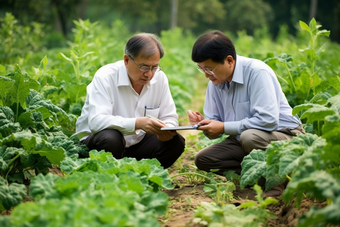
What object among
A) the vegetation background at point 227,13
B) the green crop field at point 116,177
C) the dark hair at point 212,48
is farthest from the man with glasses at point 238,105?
the vegetation background at point 227,13

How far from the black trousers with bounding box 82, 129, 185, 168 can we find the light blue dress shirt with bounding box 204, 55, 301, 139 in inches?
22.4

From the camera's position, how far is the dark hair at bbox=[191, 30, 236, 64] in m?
3.57

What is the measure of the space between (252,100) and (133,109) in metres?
1.16

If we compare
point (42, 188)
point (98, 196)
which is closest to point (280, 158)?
point (98, 196)

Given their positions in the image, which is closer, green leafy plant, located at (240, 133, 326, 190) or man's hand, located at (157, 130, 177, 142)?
green leafy plant, located at (240, 133, 326, 190)

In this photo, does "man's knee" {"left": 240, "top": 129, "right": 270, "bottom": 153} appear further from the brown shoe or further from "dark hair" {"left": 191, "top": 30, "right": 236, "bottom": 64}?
"dark hair" {"left": 191, "top": 30, "right": 236, "bottom": 64}

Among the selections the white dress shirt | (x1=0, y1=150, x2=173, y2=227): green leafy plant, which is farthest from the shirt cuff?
(x1=0, y1=150, x2=173, y2=227): green leafy plant

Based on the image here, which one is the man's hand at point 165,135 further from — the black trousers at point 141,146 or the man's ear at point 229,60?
the man's ear at point 229,60

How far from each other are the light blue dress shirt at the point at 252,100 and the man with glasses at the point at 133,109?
562mm

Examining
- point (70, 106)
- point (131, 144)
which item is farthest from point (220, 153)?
point (70, 106)

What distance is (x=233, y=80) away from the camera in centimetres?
373

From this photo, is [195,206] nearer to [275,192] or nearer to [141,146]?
[275,192]

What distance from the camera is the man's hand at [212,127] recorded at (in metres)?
3.70

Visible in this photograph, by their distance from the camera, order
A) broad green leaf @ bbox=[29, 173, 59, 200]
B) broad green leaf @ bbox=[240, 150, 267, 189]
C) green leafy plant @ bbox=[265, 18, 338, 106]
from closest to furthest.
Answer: broad green leaf @ bbox=[29, 173, 59, 200]
broad green leaf @ bbox=[240, 150, 267, 189]
green leafy plant @ bbox=[265, 18, 338, 106]
